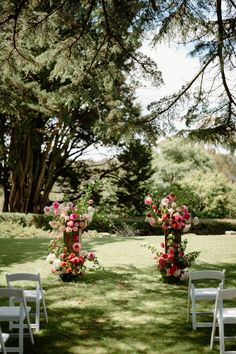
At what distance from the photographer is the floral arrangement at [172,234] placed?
8570 mm

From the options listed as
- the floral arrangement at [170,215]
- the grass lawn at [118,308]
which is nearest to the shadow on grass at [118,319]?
the grass lawn at [118,308]

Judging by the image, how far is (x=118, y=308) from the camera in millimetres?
6820

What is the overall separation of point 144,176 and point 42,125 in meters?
7.02

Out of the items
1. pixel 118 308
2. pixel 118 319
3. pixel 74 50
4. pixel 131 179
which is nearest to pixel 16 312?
pixel 118 319

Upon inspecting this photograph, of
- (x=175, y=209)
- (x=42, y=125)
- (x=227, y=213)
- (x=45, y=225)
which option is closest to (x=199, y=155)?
(x=227, y=213)

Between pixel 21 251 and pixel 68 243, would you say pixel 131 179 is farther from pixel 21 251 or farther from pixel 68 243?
pixel 68 243

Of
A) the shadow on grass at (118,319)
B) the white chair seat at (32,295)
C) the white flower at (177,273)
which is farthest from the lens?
the white flower at (177,273)

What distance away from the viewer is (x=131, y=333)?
5523mm

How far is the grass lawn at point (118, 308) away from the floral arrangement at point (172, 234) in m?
0.30

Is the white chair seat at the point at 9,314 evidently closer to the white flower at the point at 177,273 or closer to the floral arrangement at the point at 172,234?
the floral arrangement at the point at 172,234

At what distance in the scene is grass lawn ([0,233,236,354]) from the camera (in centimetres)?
508

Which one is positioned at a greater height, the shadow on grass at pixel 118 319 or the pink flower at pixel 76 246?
the pink flower at pixel 76 246

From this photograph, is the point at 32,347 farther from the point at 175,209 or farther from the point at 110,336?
the point at 175,209

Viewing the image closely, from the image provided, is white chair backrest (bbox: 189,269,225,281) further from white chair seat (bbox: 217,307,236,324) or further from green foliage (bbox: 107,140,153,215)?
green foliage (bbox: 107,140,153,215)
